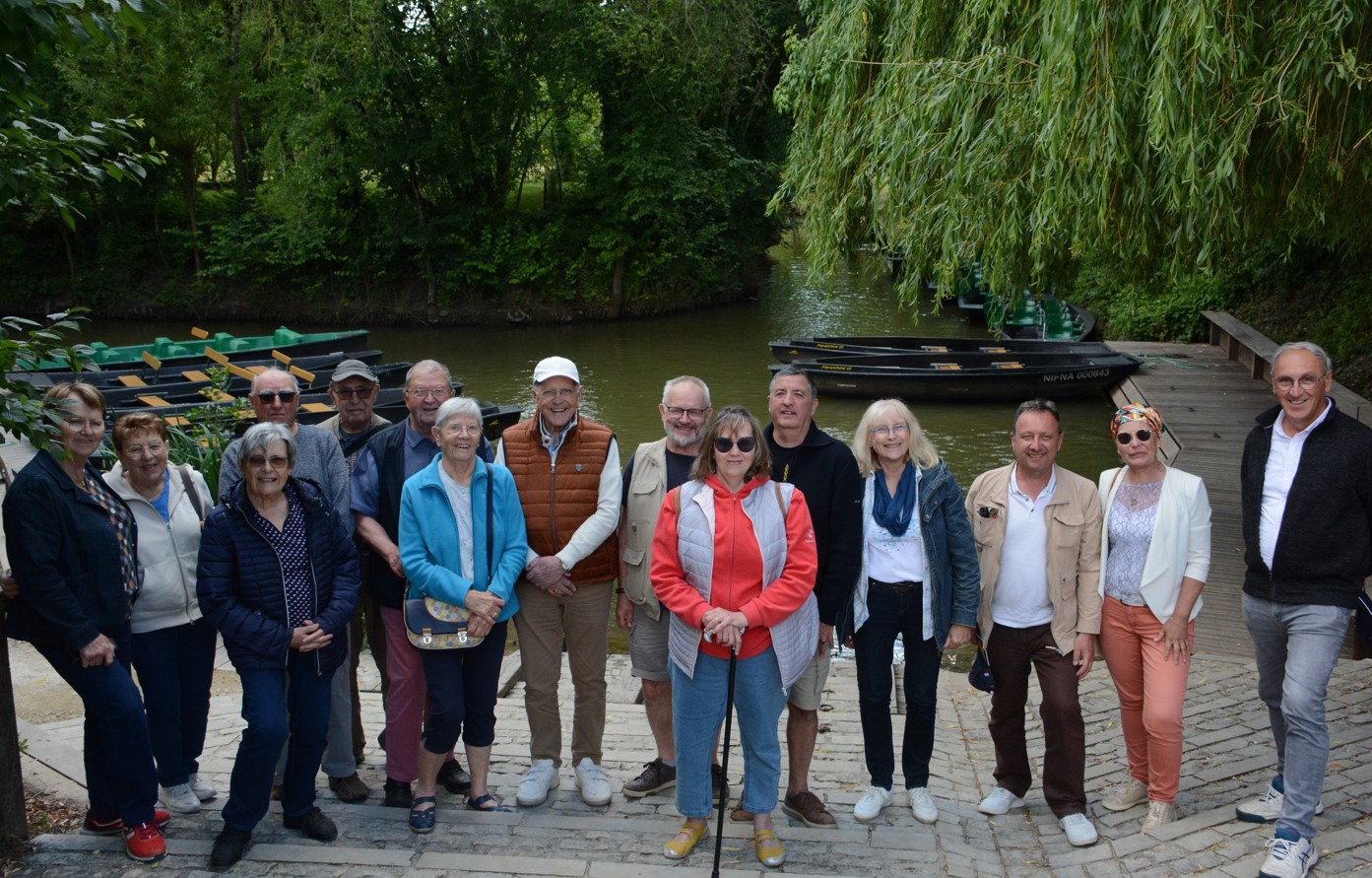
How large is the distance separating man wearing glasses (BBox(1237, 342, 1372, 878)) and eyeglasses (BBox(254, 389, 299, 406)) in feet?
12.9

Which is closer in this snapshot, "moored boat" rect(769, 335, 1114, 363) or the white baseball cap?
the white baseball cap

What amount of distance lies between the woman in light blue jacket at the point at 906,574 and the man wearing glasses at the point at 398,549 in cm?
166

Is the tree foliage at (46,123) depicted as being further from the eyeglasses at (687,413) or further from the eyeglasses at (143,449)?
the eyeglasses at (687,413)

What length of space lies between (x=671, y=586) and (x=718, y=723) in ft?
1.86

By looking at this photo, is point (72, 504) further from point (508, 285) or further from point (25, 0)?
point (508, 285)

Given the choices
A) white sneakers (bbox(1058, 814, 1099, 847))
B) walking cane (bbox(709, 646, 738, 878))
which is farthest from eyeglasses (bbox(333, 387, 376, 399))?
white sneakers (bbox(1058, 814, 1099, 847))

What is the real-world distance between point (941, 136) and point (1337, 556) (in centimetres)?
479

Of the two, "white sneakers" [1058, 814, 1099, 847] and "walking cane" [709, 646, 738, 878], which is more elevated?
"walking cane" [709, 646, 738, 878]

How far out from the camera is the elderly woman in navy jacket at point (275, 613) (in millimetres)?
4262

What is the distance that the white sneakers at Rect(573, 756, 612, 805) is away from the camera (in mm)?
4773

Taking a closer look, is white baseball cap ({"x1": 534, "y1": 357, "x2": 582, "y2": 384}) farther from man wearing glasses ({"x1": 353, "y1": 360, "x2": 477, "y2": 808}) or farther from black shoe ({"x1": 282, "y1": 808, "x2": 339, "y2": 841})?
black shoe ({"x1": 282, "y1": 808, "x2": 339, "y2": 841})

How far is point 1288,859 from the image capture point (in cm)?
405

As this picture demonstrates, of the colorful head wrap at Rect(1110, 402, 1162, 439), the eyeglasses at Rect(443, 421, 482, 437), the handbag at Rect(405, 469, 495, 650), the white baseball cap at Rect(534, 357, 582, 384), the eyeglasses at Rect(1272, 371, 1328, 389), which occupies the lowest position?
the handbag at Rect(405, 469, 495, 650)

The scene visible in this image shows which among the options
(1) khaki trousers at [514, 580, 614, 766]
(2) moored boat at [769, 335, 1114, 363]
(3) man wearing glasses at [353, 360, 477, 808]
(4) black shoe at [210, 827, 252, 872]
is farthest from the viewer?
(2) moored boat at [769, 335, 1114, 363]
